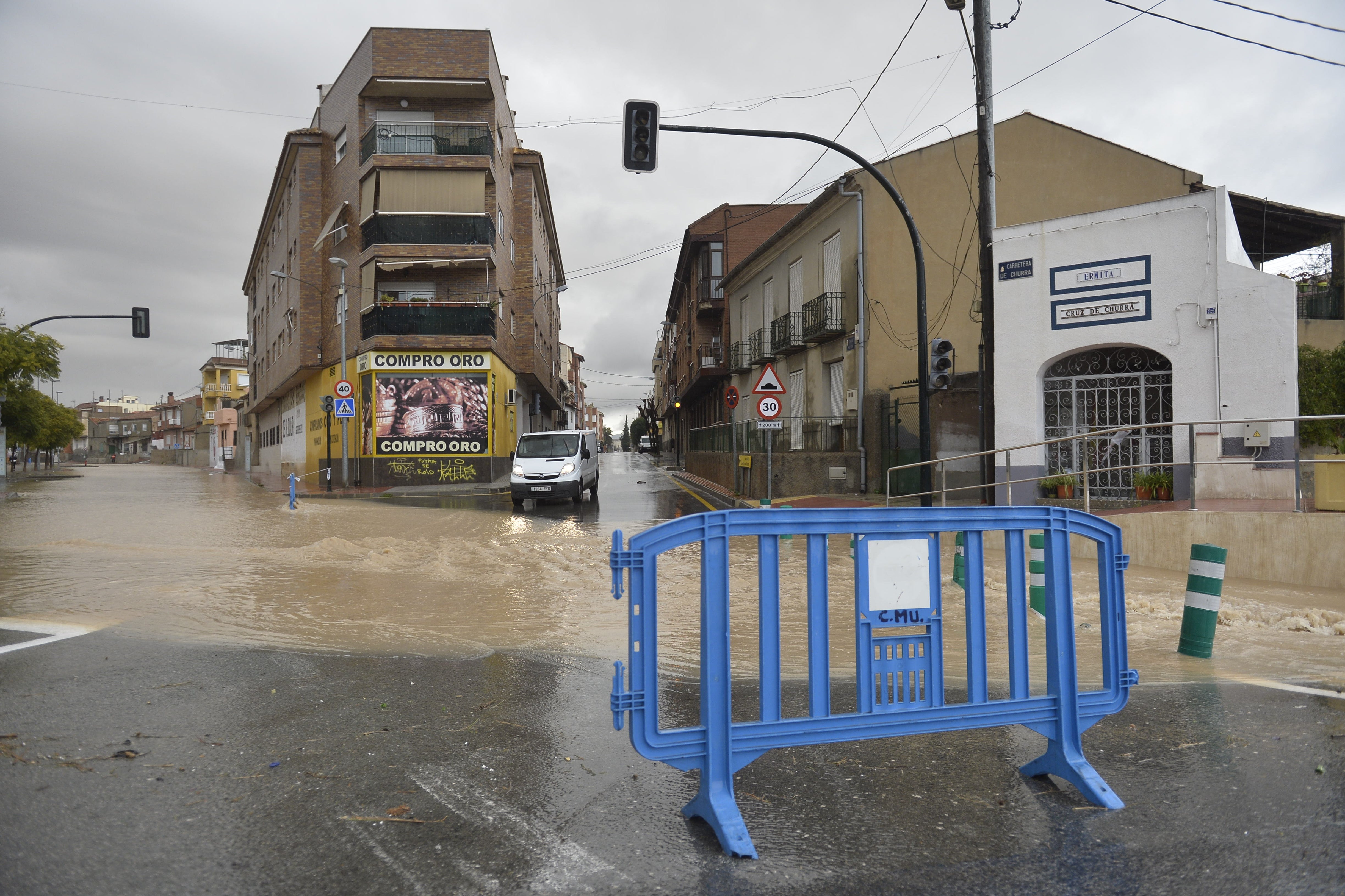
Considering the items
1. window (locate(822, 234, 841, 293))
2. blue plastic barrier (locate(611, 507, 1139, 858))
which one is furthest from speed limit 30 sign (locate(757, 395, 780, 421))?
blue plastic barrier (locate(611, 507, 1139, 858))

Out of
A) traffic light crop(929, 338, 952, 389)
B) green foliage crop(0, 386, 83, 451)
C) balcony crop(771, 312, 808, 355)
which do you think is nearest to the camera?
traffic light crop(929, 338, 952, 389)

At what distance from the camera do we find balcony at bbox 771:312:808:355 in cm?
2505

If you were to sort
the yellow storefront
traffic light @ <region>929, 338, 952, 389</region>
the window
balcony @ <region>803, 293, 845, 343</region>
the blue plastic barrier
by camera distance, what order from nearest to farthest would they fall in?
the blue plastic barrier < traffic light @ <region>929, 338, 952, 389</region> < balcony @ <region>803, 293, 845, 343</region> < the window < the yellow storefront

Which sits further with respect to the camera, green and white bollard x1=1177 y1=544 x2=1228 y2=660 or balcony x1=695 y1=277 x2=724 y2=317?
balcony x1=695 y1=277 x2=724 y2=317

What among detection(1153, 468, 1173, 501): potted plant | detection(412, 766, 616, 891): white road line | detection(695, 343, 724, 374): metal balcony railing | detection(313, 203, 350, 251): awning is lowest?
detection(412, 766, 616, 891): white road line

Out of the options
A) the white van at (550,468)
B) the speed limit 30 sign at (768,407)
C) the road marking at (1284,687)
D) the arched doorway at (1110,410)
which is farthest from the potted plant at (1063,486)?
the white van at (550,468)

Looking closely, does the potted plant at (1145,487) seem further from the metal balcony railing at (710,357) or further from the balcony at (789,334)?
the metal balcony railing at (710,357)

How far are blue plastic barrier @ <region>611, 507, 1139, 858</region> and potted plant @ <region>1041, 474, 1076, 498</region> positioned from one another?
34.1 feet

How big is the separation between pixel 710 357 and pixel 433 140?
1781 centimetres

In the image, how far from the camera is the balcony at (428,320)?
28.8 meters

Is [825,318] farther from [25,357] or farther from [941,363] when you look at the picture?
[25,357]

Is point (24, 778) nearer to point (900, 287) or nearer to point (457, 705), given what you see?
point (457, 705)

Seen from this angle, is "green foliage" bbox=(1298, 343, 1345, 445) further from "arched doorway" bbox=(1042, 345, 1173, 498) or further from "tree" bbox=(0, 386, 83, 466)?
"tree" bbox=(0, 386, 83, 466)

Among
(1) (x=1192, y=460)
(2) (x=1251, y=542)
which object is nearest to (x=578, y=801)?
(1) (x=1192, y=460)
